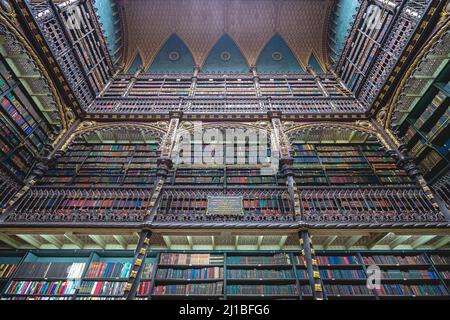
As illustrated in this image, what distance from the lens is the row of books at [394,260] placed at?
4.25 m

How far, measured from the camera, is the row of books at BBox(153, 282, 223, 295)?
12.7ft

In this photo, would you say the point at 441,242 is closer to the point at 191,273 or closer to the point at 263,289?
the point at 263,289

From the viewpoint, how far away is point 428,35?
5.11 m

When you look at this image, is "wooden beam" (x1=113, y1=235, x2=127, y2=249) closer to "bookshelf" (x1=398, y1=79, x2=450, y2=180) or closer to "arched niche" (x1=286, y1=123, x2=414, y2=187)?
"arched niche" (x1=286, y1=123, x2=414, y2=187)

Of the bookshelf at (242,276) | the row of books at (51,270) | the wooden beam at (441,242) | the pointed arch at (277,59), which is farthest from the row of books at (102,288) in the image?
the pointed arch at (277,59)

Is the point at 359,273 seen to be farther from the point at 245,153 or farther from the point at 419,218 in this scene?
the point at 245,153

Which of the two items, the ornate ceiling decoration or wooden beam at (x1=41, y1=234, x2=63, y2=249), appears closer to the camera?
wooden beam at (x1=41, y1=234, x2=63, y2=249)

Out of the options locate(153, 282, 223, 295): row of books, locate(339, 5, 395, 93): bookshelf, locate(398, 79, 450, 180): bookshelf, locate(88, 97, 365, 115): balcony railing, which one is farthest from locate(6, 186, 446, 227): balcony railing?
locate(339, 5, 395, 93): bookshelf

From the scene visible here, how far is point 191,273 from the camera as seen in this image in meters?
4.14

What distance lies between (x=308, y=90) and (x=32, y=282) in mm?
9263

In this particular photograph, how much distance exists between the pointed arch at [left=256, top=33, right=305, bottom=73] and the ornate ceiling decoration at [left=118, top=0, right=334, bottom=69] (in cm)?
22

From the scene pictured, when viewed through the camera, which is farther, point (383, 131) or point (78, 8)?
point (78, 8)

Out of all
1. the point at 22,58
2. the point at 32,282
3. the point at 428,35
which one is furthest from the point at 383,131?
the point at 22,58

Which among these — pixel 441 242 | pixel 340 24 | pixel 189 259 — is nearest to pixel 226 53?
pixel 340 24
